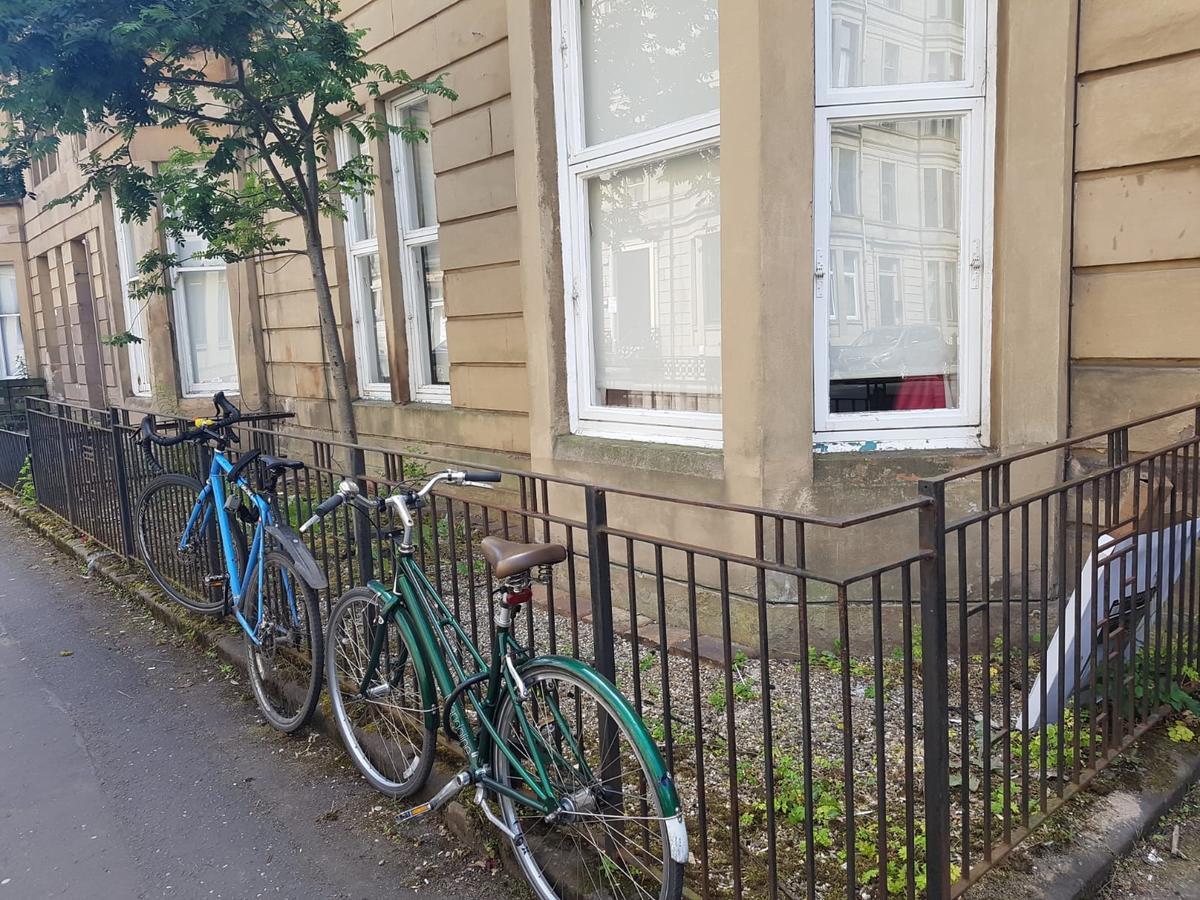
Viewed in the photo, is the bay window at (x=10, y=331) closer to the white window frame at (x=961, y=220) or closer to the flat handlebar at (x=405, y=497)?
the flat handlebar at (x=405, y=497)

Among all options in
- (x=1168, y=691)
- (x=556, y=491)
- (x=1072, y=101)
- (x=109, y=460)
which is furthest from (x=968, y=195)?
(x=109, y=460)

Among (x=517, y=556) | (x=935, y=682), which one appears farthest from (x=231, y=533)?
(x=935, y=682)

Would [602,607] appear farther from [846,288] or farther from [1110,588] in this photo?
[846,288]

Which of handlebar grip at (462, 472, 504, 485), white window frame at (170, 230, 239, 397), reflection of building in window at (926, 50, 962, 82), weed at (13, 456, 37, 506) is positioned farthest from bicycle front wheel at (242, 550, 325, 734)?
white window frame at (170, 230, 239, 397)

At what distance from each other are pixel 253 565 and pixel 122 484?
8.83 feet

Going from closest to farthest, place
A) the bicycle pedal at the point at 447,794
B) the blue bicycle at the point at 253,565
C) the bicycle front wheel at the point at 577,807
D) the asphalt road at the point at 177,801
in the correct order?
the bicycle front wheel at the point at 577,807
the bicycle pedal at the point at 447,794
the asphalt road at the point at 177,801
the blue bicycle at the point at 253,565

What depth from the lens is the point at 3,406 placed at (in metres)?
16.0

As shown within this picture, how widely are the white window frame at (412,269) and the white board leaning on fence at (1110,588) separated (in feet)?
17.4

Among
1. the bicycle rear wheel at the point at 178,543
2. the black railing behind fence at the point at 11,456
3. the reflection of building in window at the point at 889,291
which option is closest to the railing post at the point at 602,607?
the reflection of building in window at the point at 889,291

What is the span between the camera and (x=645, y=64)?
4633 millimetres

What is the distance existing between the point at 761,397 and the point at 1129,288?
5.30 ft

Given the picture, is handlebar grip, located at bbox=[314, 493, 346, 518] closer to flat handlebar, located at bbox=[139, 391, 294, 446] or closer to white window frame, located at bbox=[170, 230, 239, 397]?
flat handlebar, located at bbox=[139, 391, 294, 446]

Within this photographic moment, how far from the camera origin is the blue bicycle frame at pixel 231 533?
392cm

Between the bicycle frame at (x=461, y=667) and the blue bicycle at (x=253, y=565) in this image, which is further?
the blue bicycle at (x=253, y=565)
